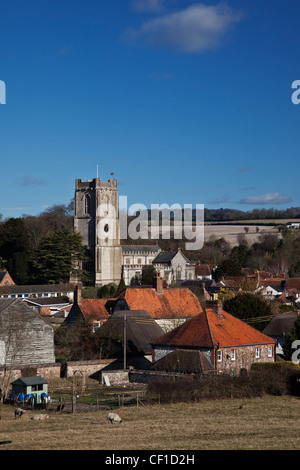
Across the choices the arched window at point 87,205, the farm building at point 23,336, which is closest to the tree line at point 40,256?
the arched window at point 87,205

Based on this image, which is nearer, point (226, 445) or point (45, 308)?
point (226, 445)

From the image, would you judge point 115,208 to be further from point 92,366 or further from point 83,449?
point 83,449

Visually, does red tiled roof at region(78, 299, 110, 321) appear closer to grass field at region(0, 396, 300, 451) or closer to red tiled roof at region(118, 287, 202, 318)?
red tiled roof at region(118, 287, 202, 318)

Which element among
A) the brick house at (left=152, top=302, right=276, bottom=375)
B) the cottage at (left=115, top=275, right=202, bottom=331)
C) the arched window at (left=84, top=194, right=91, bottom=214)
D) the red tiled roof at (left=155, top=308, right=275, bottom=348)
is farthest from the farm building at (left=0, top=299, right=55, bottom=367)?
the arched window at (left=84, top=194, right=91, bottom=214)

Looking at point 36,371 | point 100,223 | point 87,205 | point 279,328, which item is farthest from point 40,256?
point 36,371

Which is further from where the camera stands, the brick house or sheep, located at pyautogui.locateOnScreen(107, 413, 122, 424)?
the brick house

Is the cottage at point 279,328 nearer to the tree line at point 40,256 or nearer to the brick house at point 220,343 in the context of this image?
the brick house at point 220,343
